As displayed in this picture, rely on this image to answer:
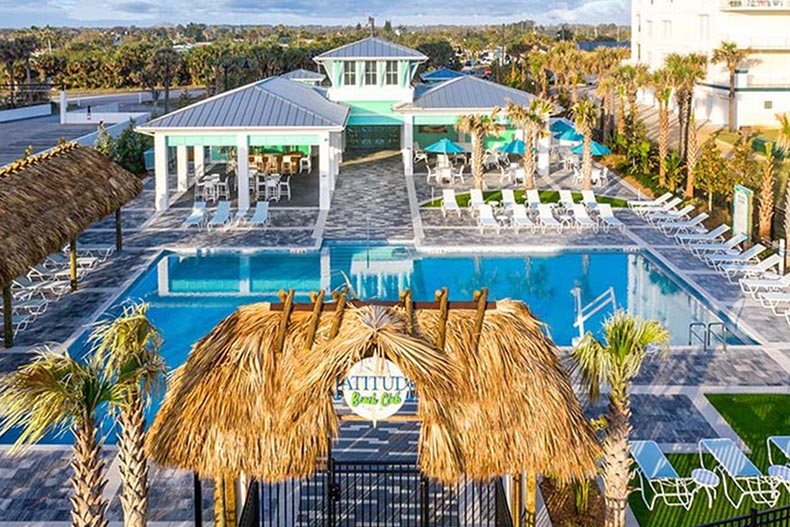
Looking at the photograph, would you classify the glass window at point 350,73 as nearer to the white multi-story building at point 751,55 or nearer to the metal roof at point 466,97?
the metal roof at point 466,97

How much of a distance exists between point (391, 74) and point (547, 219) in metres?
13.2

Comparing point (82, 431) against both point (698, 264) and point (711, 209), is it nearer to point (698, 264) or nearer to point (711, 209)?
point (698, 264)

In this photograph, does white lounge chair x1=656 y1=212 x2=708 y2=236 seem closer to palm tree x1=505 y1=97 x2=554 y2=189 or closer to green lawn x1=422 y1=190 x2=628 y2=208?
green lawn x1=422 y1=190 x2=628 y2=208

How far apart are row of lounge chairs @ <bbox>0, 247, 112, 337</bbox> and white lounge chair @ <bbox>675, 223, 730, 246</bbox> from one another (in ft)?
47.3

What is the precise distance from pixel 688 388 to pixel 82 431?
9710 mm

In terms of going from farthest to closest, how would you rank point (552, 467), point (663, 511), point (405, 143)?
1. point (405, 143)
2. point (663, 511)
3. point (552, 467)

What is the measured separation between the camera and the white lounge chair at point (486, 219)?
2519 centimetres

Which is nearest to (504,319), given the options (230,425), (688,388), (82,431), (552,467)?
(552,467)

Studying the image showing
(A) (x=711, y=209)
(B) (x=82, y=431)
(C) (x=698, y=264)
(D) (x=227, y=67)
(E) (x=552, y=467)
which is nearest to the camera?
(B) (x=82, y=431)

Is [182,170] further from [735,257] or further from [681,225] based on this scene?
[735,257]

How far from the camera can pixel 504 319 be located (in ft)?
26.7

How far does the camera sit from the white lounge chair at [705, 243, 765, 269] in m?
20.8

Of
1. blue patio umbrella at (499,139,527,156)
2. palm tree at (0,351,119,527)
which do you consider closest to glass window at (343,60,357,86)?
blue patio umbrella at (499,139,527,156)

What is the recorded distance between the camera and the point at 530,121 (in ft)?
94.6
